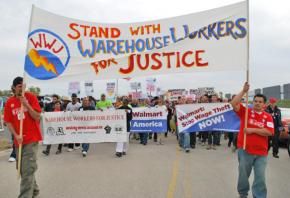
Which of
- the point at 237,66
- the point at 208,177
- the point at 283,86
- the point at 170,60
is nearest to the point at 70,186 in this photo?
the point at 208,177

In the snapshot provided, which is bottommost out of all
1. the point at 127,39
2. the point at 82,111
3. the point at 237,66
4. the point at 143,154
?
the point at 143,154

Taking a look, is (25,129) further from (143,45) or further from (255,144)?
(255,144)

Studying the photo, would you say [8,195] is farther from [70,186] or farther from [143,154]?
[143,154]

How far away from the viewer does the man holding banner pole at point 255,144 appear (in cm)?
440

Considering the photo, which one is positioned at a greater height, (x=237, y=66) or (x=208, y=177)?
(x=237, y=66)

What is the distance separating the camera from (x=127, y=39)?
21.5 ft

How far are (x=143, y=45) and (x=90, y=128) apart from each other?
12.4 ft

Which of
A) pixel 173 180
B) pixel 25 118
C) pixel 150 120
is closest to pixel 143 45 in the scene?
pixel 173 180

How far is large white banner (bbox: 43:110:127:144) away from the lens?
29.9ft

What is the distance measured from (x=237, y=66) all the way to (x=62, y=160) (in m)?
5.39

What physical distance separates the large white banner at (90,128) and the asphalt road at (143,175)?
1.70ft

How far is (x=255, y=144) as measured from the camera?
443 centimetres

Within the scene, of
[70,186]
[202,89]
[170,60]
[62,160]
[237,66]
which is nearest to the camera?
[70,186]

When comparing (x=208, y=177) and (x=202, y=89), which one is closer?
(x=208, y=177)
